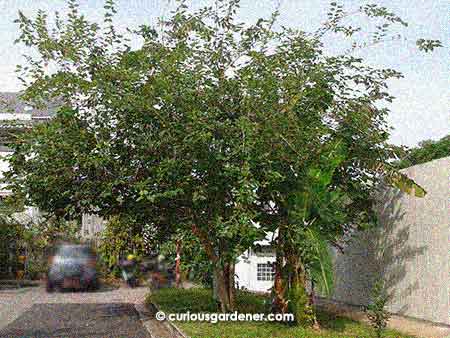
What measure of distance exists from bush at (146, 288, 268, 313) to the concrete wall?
324 cm

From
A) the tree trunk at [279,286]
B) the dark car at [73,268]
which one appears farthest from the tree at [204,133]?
the dark car at [73,268]

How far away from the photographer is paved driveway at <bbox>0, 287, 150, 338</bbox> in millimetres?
15875

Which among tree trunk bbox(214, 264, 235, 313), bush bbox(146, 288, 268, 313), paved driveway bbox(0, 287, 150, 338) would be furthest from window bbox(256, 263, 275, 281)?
tree trunk bbox(214, 264, 235, 313)

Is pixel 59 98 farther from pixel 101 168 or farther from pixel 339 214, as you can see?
pixel 339 214

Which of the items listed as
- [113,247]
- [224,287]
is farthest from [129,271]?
[224,287]

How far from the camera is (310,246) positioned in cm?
1424

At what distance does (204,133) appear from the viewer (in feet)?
46.1

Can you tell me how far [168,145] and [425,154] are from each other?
28032mm

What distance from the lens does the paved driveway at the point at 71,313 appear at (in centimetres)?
1588

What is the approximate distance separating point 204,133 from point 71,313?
8.65m

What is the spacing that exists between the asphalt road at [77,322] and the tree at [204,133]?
266cm

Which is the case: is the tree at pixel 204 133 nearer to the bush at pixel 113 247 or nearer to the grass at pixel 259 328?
the grass at pixel 259 328

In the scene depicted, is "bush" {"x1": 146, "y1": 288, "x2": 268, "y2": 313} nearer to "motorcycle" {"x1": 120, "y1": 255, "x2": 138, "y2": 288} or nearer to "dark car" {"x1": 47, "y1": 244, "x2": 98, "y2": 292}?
"dark car" {"x1": 47, "y1": 244, "x2": 98, "y2": 292}

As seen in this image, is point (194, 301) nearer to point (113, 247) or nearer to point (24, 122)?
point (24, 122)
